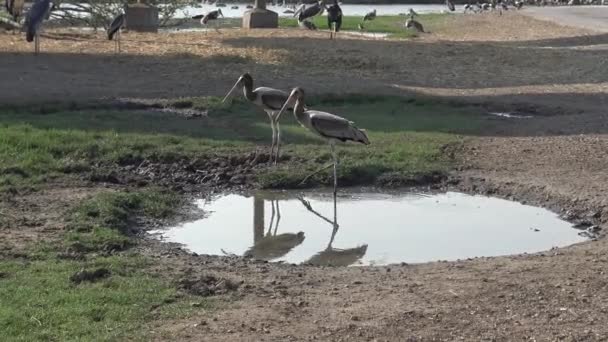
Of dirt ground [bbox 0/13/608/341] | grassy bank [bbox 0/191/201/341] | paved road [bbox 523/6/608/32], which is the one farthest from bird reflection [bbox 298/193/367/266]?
paved road [bbox 523/6/608/32]

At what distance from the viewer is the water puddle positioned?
9.02 m

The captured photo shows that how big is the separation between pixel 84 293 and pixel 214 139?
598 cm

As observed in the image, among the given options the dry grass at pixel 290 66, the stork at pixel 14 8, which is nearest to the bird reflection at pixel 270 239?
the dry grass at pixel 290 66

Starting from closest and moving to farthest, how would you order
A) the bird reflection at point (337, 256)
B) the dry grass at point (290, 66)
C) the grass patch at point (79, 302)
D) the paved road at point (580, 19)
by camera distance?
the grass patch at point (79, 302), the bird reflection at point (337, 256), the dry grass at point (290, 66), the paved road at point (580, 19)

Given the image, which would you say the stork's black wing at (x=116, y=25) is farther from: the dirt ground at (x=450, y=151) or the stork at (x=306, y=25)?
the stork at (x=306, y=25)

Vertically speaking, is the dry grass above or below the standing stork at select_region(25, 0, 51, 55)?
below

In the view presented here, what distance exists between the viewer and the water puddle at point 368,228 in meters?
9.02

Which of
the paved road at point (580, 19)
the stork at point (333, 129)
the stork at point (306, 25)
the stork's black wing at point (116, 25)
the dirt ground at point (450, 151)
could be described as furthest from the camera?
the paved road at point (580, 19)

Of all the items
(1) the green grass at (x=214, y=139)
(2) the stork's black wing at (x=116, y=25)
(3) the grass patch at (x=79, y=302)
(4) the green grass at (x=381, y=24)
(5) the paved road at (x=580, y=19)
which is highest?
(2) the stork's black wing at (x=116, y=25)

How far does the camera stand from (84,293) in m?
6.83

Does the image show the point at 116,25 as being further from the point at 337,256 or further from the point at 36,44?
the point at 337,256

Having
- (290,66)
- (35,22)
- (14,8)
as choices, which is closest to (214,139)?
(290,66)

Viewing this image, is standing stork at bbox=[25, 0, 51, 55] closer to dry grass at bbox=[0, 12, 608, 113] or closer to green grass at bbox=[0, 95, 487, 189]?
dry grass at bbox=[0, 12, 608, 113]

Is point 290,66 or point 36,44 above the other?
point 36,44
